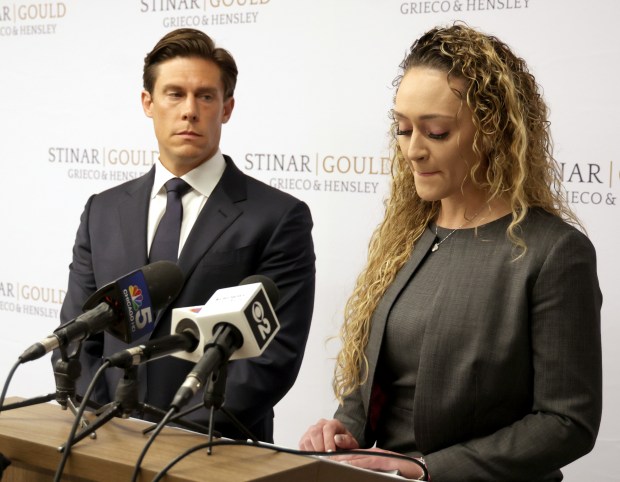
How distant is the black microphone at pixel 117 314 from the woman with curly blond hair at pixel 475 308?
0.51 m

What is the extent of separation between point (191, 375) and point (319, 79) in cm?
250

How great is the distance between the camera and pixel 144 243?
266 centimetres

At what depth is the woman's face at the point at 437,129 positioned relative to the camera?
2.01 m

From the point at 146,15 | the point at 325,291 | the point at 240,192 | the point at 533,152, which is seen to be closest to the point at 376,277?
the point at 533,152

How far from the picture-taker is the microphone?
1339mm

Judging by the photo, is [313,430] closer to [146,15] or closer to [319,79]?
[319,79]

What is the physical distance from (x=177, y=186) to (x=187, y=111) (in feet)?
0.73

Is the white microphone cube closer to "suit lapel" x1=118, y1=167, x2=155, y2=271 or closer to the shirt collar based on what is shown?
"suit lapel" x1=118, y1=167, x2=155, y2=271

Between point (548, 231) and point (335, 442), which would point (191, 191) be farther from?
point (548, 231)

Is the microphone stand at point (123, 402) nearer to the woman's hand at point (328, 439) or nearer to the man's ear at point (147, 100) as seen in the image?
the woman's hand at point (328, 439)

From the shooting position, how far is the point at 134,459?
1372 mm

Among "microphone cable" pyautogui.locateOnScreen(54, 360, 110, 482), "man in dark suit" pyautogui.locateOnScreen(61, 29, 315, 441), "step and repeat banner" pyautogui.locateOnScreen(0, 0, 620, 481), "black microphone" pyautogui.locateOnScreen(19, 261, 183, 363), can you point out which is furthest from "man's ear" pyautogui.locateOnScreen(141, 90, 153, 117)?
"microphone cable" pyautogui.locateOnScreen(54, 360, 110, 482)

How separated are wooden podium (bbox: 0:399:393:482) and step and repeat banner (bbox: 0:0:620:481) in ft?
5.98

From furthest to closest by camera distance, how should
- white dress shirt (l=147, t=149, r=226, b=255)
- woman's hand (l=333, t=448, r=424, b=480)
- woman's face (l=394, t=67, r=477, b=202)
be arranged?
white dress shirt (l=147, t=149, r=226, b=255) → woman's face (l=394, t=67, r=477, b=202) → woman's hand (l=333, t=448, r=424, b=480)
